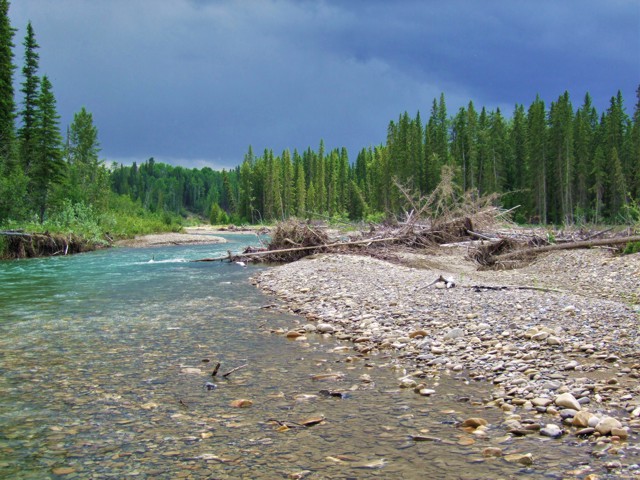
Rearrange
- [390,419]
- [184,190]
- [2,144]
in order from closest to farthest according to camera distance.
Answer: [390,419], [2,144], [184,190]

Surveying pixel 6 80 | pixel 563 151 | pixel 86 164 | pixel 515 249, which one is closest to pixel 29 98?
pixel 6 80

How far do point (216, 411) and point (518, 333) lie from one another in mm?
4477

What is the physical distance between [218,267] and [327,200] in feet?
272

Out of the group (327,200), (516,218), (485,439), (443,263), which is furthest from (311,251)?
(327,200)

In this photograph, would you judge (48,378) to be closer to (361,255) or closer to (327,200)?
(361,255)

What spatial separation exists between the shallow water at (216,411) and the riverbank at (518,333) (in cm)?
39

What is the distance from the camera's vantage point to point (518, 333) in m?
7.02

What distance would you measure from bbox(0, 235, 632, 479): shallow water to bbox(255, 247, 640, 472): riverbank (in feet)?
1.27

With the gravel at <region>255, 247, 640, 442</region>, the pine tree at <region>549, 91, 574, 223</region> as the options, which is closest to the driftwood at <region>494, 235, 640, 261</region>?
the gravel at <region>255, 247, 640, 442</region>

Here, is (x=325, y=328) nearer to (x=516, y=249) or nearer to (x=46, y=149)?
(x=516, y=249)

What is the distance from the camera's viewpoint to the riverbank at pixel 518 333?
464 cm

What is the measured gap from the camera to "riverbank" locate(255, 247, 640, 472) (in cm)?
464

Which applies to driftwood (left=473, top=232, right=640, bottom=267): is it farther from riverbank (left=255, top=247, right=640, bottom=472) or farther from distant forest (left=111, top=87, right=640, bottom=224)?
distant forest (left=111, top=87, right=640, bottom=224)

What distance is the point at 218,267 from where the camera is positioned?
20781 mm
